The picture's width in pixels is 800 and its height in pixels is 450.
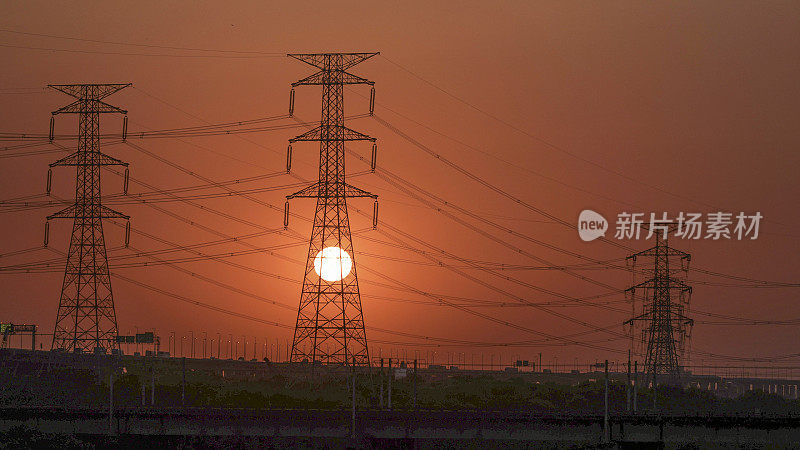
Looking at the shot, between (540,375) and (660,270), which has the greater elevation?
(660,270)

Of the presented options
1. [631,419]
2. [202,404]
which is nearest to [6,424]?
[202,404]

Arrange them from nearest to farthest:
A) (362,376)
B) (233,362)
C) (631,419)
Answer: (631,419)
(362,376)
(233,362)

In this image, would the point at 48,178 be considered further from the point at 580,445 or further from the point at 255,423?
the point at 580,445

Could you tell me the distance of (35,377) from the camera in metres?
125

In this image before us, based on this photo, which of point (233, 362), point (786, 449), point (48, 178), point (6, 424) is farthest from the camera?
point (233, 362)

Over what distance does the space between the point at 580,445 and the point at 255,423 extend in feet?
80.5

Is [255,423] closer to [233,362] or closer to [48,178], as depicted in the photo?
[48,178]

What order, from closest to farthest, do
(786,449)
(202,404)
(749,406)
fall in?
(786,449) < (202,404) < (749,406)

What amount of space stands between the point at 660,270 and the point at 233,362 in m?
57.3

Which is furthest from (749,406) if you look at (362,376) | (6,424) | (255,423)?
(6,424)

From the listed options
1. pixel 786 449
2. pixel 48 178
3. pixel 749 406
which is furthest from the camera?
pixel 749 406

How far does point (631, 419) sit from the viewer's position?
96.8 m

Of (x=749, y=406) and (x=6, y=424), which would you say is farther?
(x=749, y=406)

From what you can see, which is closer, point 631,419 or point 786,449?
point 631,419
